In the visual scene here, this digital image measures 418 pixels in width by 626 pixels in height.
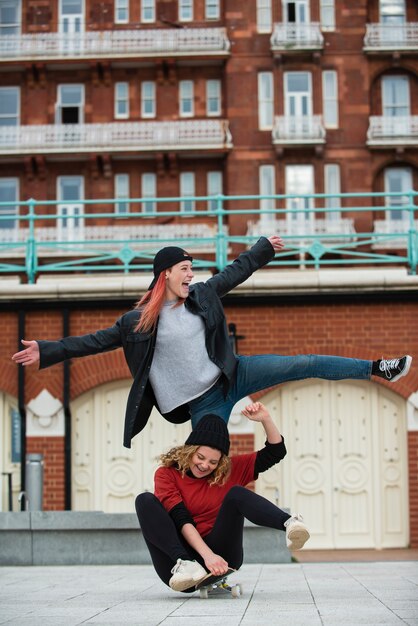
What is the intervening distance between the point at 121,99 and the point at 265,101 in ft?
16.1

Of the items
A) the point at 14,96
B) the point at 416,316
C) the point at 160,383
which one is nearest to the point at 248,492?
the point at 160,383

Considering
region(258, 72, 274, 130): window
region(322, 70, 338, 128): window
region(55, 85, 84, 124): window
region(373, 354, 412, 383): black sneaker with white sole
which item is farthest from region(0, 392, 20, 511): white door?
region(55, 85, 84, 124): window

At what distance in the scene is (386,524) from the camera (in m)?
14.7

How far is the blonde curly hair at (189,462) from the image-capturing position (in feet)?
21.6

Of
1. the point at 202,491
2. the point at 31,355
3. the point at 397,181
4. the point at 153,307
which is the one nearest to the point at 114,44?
the point at 397,181

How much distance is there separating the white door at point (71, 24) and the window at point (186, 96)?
3.69 meters

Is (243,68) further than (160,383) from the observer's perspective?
Yes

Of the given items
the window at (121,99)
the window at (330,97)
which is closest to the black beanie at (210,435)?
the window at (330,97)

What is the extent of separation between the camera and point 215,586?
6.95 metres

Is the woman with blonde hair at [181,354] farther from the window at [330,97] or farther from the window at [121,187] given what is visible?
the window at [330,97]

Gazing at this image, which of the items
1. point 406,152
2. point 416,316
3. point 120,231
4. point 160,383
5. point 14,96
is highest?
point 14,96

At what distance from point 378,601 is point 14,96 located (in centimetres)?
3472

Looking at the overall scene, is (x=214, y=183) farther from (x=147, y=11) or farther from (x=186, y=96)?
(x=147, y=11)

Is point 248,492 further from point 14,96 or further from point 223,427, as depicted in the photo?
point 14,96
